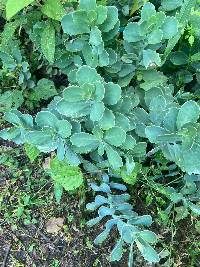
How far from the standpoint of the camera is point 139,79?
260 centimetres

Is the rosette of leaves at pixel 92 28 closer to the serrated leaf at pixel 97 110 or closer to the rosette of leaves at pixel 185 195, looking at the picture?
the serrated leaf at pixel 97 110

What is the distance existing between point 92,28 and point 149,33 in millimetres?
265

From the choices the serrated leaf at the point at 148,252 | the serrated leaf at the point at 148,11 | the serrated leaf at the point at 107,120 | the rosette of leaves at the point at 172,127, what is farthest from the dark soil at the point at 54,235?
the serrated leaf at the point at 148,11

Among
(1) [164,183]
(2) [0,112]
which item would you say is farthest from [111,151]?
(2) [0,112]

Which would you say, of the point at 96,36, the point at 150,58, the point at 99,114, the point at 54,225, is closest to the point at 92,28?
the point at 96,36

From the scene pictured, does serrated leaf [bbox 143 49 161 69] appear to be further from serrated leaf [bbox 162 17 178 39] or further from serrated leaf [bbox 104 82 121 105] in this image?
serrated leaf [bbox 104 82 121 105]

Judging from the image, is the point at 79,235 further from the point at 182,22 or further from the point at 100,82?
the point at 182,22

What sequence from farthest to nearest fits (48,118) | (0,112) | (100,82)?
(0,112) → (48,118) → (100,82)

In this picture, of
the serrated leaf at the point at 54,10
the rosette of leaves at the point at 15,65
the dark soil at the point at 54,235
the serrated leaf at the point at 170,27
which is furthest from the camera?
the rosette of leaves at the point at 15,65

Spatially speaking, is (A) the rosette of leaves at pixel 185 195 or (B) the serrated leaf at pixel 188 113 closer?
(B) the serrated leaf at pixel 188 113

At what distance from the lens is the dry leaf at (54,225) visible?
8.70 feet

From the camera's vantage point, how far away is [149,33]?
2.39 metres

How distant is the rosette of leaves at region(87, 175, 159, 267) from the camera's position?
2.30 meters

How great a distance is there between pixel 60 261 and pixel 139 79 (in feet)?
3.18
